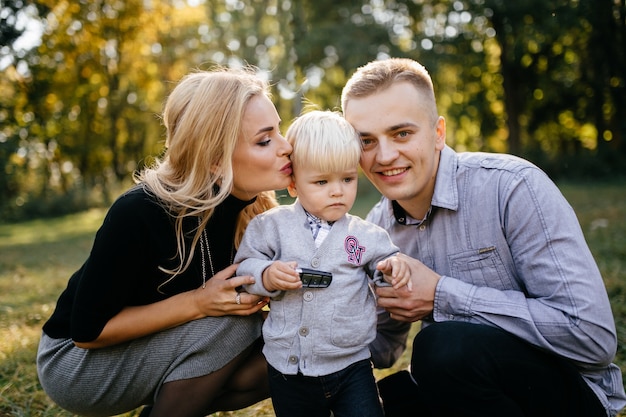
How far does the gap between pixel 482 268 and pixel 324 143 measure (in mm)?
960

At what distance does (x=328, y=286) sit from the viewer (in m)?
2.41

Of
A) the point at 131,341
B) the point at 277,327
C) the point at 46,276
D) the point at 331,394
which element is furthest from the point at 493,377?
the point at 46,276

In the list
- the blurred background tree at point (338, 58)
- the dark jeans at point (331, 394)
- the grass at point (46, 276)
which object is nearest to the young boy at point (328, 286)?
the dark jeans at point (331, 394)

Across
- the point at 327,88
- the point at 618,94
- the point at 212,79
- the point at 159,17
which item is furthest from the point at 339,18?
the point at 212,79

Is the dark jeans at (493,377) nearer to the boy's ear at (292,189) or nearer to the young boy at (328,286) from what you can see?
the young boy at (328,286)

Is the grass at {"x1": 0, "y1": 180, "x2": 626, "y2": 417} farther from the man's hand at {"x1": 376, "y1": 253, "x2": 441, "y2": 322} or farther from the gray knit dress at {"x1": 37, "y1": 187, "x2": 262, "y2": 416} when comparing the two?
the man's hand at {"x1": 376, "y1": 253, "x2": 441, "y2": 322}

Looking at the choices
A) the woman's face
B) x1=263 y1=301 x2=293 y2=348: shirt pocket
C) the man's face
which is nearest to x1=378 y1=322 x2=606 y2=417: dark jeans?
x1=263 y1=301 x2=293 y2=348: shirt pocket

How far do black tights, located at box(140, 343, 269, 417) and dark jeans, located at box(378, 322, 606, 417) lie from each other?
32.9 inches

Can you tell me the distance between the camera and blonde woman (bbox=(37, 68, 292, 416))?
245 centimetres

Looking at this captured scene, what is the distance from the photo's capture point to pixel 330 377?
243cm

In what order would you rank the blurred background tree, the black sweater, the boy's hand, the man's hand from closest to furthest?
1. the boy's hand
2. the black sweater
3. the man's hand
4. the blurred background tree

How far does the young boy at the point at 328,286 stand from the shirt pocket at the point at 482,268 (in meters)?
0.39

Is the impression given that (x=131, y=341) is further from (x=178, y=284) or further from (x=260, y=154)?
(x=260, y=154)

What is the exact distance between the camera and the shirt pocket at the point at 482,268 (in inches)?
103
